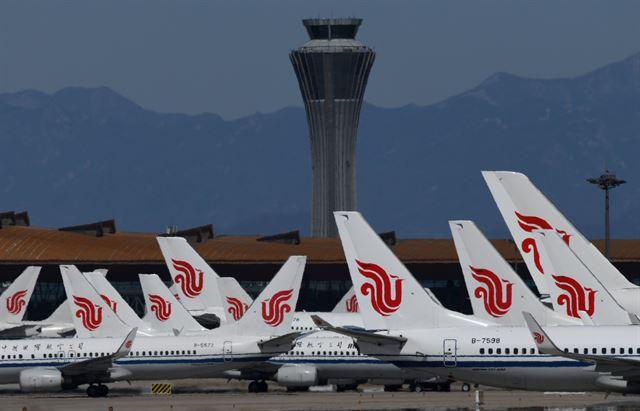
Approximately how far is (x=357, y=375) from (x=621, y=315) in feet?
71.8

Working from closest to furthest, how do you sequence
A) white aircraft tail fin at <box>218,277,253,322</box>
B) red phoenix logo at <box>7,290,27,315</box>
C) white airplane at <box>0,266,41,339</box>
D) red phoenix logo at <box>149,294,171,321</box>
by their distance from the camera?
red phoenix logo at <box>149,294,171,321</box> → white aircraft tail fin at <box>218,277,253,322</box> → white airplane at <box>0,266,41,339</box> → red phoenix logo at <box>7,290,27,315</box>

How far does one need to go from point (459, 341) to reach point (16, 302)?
56113 millimetres

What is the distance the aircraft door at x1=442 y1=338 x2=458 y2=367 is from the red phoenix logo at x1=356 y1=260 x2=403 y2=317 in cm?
258

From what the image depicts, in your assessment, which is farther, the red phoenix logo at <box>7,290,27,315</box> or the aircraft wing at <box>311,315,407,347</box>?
the red phoenix logo at <box>7,290,27,315</box>

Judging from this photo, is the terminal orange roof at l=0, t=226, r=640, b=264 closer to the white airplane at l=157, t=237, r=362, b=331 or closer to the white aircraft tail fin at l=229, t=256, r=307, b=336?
the white airplane at l=157, t=237, r=362, b=331

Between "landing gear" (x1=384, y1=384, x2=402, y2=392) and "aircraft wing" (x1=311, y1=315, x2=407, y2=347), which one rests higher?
"aircraft wing" (x1=311, y1=315, x2=407, y2=347)

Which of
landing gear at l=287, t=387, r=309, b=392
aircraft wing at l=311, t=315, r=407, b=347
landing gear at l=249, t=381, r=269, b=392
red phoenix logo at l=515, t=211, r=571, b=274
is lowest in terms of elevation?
landing gear at l=287, t=387, r=309, b=392

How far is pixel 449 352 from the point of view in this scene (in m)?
64.1

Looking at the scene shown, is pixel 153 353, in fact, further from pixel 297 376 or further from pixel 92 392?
pixel 297 376

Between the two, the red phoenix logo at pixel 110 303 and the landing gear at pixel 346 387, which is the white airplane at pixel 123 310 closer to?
the red phoenix logo at pixel 110 303

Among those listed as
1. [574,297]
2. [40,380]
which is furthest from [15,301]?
[574,297]

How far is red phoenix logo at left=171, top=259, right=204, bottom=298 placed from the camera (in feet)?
352

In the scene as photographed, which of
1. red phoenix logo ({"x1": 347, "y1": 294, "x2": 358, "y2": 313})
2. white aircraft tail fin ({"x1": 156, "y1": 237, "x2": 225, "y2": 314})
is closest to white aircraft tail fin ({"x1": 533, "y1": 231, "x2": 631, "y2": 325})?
white aircraft tail fin ({"x1": 156, "y1": 237, "x2": 225, "y2": 314})

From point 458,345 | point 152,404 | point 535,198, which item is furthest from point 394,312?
point 152,404
